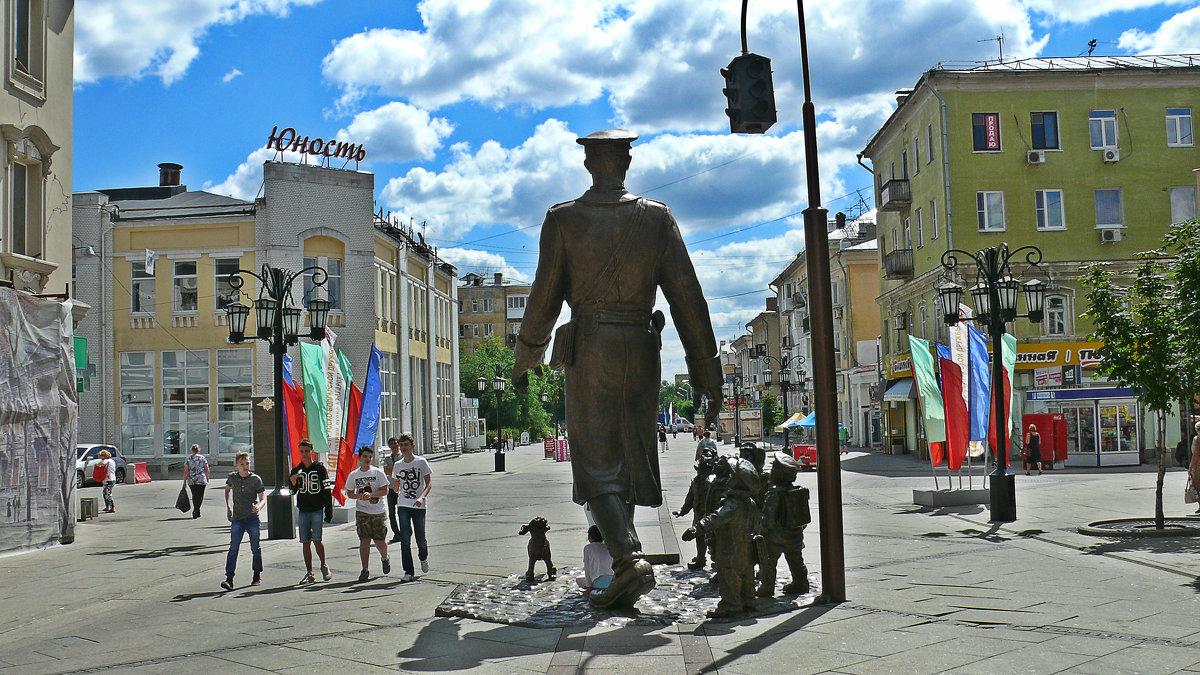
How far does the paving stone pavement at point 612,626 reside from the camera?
19.1 feet

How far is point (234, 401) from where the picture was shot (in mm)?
37031

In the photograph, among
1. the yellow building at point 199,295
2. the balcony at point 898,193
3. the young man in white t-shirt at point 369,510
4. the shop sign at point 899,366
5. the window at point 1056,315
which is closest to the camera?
the young man in white t-shirt at point 369,510

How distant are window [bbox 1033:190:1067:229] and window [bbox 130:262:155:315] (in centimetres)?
3052

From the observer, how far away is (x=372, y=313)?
3809cm

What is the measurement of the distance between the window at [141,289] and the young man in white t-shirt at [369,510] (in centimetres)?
2916

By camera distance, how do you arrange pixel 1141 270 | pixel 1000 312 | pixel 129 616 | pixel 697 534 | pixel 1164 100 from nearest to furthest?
pixel 697 534 < pixel 129 616 < pixel 1141 270 < pixel 1000 312 < pixel 1164 100

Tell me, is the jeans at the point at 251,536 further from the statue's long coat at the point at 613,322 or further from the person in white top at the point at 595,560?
the statue's long coat at the point at 613,322

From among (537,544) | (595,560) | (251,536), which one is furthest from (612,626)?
(251,536)

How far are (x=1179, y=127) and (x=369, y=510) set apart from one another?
1352 inches

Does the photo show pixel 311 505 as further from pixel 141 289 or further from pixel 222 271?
pixel 141 289

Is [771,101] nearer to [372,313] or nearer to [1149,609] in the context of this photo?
[1149,609]

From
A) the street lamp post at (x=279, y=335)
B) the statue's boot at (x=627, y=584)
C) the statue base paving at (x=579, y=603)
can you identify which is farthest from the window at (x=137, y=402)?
the statue's boot at (x=627, y=584)

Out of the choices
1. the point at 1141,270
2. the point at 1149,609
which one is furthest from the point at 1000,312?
the point at 1149,609

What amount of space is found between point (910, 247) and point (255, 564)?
35120mm
